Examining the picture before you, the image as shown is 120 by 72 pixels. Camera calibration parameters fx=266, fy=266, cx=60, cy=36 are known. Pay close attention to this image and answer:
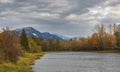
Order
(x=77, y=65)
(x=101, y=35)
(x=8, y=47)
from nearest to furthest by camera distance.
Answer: (x=8, y=47) → (x=77, y=65) → (x=101, y=35)

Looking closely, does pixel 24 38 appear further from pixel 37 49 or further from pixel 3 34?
pixel 3 34

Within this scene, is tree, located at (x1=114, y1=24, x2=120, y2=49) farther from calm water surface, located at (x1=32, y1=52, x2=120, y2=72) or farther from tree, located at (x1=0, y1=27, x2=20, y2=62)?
tree, located at (x1=0, y1=27, x2=20, y2=62)

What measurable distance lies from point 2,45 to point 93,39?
143 metres

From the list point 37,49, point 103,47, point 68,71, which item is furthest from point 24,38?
point 68,71

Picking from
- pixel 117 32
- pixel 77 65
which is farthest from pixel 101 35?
pixel 77 65

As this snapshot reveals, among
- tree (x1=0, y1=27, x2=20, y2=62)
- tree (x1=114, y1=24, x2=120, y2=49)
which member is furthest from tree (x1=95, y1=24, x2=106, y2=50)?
tree (x1=0, y1=27, x2=20, y2=62)

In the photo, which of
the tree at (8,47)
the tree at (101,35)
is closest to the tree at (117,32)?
the tree at (101,35)

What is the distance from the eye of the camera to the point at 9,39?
55.0 meters

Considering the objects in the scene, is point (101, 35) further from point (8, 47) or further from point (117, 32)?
point (8, 47)

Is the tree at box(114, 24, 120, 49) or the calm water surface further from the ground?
the tree at box(114, 24, 120, 49)

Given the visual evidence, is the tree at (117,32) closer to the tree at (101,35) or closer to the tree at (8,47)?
the tree at (101,35)

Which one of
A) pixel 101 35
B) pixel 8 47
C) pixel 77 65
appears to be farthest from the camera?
pixel 101 35

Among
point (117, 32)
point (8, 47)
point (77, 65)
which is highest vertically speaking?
point (117, 32)

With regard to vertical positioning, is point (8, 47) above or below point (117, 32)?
below
